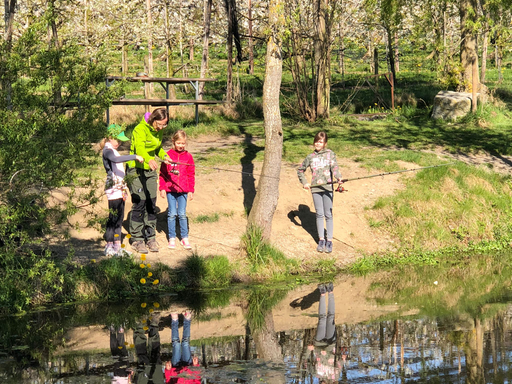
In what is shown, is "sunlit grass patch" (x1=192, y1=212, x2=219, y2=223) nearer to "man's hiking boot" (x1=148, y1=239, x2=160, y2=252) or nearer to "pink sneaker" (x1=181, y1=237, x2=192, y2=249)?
"pink sneaker" (x1=181, y1=237, x2=192, y2=249)

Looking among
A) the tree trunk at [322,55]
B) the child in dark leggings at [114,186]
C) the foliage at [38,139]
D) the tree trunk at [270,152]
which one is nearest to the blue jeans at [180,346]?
the foliage at [38,139]

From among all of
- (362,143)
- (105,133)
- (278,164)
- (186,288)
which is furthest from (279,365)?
(362,143)

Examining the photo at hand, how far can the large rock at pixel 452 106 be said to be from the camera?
20.3 meters

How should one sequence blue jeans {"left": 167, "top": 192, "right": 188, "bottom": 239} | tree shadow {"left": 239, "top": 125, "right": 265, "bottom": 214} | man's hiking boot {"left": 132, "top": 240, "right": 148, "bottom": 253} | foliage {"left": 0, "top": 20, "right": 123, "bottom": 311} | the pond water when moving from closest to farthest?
the pond water < foliage {"left": 0, "top": 20, "right": 123, "bottom": 311} < man's hiking boot {"left": 132, "top": 240, "right": 148, "bottom": 253} < blue jeans {"left": 167, "top": 192, "right": 188, "bottom": 239} < tree shadow {"left": 239, "top": 125, "right": 265, "bottom": 214}

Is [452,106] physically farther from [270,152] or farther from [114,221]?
[114,221]

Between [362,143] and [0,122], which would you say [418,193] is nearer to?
[362,143]

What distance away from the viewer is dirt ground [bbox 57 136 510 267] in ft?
36.2

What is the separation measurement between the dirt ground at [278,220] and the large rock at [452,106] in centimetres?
612

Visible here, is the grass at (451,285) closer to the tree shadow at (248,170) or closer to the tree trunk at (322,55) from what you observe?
the tree shadow at (248,170)

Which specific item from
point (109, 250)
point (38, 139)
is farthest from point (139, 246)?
point (38, 139)

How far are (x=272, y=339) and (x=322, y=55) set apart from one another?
45.5 ft

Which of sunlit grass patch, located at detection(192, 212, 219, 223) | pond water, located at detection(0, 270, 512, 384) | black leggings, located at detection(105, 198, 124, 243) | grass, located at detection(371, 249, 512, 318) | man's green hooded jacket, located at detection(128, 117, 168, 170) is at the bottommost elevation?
grass, located at detection(371, 249, 512, 318)

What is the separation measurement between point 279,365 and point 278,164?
5411mm

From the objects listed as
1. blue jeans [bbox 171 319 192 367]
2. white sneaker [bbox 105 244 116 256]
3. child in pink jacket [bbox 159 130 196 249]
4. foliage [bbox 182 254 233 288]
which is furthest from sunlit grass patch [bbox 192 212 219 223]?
blue jeans [bbox 171 319 192 367]
